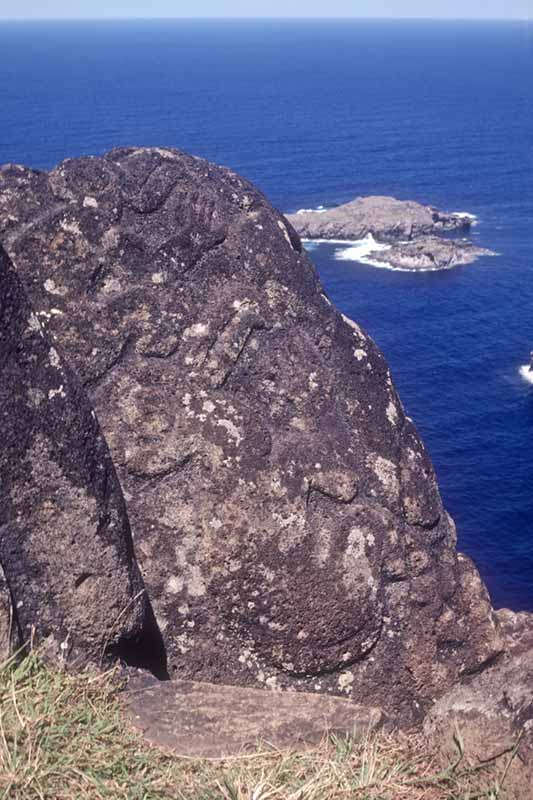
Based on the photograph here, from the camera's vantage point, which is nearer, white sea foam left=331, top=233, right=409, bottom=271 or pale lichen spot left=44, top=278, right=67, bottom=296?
pale lichen spot left=44, top=278, right=67, bottom=296

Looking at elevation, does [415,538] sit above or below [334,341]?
below

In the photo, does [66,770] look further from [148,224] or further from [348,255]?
[348,255]

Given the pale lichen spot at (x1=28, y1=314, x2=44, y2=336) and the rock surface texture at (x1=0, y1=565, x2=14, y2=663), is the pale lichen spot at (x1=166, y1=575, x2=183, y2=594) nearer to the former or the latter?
the rock surface texture at (x1=0, y1=565, x2=14, y2=663)

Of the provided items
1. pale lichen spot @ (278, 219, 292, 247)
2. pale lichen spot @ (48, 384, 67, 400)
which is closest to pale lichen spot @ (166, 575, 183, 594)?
pale lichen spot @ (48, 384, 67, 400)

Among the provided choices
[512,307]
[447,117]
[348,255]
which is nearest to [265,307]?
[512,307]

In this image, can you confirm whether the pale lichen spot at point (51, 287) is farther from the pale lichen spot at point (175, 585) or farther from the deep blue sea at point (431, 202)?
the deep blue sea at point (431, 202)

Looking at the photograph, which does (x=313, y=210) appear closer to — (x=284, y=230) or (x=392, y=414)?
(x=284, y=230)

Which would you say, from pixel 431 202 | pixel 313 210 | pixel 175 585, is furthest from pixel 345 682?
pixel 431 202
